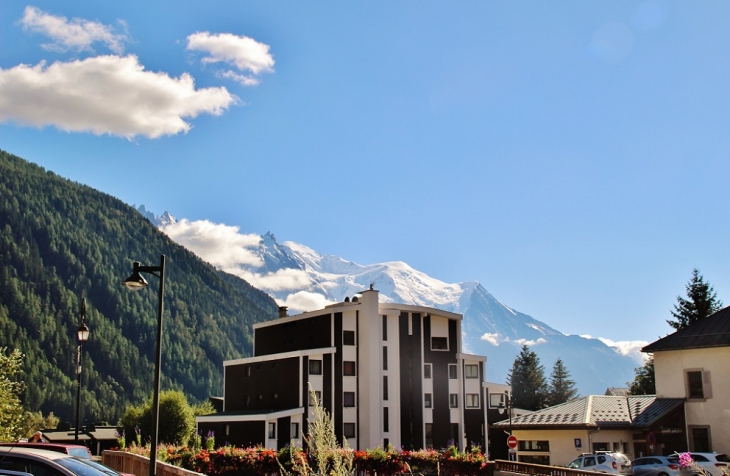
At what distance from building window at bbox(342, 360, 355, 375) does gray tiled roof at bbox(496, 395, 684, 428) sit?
17.4m

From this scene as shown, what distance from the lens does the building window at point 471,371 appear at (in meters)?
68.6

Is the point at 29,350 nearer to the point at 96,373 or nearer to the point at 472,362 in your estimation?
the point at 96,373

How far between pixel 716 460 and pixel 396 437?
32449mm

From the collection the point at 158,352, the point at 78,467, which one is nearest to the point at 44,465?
the point at 78,467

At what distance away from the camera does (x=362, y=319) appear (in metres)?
64.8

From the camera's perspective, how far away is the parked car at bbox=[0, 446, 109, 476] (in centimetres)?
1342

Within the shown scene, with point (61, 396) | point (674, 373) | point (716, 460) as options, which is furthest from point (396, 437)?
point (61, 396)

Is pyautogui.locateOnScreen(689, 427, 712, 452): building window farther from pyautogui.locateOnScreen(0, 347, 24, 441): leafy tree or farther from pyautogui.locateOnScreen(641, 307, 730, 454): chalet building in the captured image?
pyautogui.locateOnScreen(0, 347, 24, 441): leafy tree

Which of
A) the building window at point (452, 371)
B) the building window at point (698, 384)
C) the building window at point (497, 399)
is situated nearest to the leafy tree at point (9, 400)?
the building window at point (698, 384)

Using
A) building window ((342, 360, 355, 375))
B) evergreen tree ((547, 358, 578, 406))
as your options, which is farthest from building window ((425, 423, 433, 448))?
evergreen tree ((547, 358, 578, 406))

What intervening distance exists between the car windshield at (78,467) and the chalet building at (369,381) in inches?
1767

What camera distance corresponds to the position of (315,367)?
62.1m

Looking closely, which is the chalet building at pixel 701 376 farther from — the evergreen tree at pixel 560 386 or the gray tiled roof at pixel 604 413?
the evergreen tree at pixel 560 386

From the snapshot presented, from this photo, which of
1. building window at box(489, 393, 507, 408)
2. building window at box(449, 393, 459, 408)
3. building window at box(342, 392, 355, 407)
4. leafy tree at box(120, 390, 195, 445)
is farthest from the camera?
leafy tree at box(120, 390, 195, 445)
